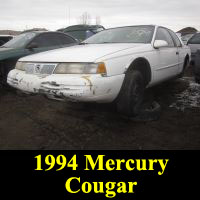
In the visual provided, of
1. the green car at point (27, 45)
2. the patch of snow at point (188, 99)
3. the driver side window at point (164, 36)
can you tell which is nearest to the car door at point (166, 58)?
the driver side window at point (164, 36)

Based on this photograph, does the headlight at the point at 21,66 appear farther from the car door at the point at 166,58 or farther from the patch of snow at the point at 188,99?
the patch of snow at the point at 188,99

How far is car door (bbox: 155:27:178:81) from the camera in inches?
167

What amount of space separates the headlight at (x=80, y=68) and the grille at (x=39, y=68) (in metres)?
0.10

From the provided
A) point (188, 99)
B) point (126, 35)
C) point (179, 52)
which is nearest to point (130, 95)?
point (126, 35)

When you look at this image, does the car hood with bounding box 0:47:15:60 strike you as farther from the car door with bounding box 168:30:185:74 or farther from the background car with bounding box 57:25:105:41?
the background car with bounding box 57:25:105:41

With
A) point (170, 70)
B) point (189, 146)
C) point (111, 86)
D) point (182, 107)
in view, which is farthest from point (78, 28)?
point (189, 146)

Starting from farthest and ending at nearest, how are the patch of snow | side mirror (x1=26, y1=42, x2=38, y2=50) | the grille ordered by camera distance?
side mirror (x1=26, y1=42, x2=38, y2=50)
the patch of snow
the grille

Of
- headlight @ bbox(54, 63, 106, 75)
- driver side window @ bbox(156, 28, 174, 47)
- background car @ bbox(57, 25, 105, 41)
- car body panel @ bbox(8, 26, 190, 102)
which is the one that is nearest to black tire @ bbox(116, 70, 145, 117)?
car body panel @ bbox(8, 26, 190, 102)

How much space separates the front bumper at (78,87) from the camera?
2.91 m

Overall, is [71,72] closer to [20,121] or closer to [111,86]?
[111,86]

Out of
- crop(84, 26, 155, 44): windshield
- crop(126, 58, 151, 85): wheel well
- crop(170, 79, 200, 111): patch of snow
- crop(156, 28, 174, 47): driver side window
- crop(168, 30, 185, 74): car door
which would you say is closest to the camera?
crop(126, 58, 151, 85): wheel well

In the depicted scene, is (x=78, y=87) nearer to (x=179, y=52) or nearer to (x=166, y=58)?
(x=166, y=58)

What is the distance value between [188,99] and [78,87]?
8.32 ft

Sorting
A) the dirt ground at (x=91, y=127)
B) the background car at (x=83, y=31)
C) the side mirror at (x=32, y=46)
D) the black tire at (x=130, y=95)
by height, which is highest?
the background car at (x=83, y=31)
